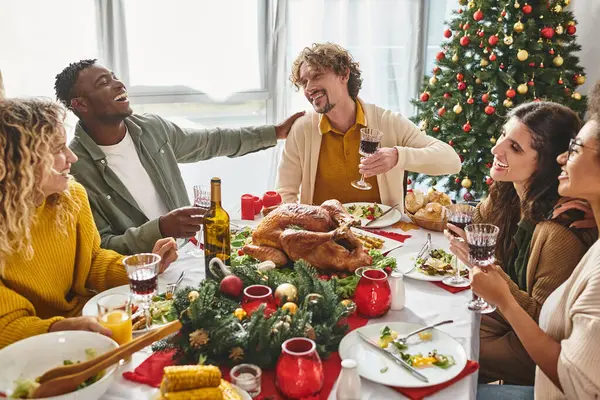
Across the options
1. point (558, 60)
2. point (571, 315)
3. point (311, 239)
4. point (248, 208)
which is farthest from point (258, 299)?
point (558, 60)

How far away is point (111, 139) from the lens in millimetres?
2477

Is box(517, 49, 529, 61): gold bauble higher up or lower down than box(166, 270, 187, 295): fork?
higher up

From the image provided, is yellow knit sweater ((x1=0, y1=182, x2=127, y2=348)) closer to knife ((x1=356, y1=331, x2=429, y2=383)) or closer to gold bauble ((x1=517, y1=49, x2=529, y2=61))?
knife ((x1=356, y1=331, x2=429, y2=383))

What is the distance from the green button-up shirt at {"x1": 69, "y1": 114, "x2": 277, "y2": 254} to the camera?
2.12 m

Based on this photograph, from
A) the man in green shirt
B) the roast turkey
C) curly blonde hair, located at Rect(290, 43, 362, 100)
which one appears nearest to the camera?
the roast turkey

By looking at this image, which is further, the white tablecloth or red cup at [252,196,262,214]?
red cup at [252,196,262,214]

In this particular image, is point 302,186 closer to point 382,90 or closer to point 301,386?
point 301,386

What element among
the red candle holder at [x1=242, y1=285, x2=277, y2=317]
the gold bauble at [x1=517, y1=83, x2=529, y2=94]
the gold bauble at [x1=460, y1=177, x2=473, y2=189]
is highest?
the gold bauble at [x1=517, y1=83, x2=529, y2=94]

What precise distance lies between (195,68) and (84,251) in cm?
270

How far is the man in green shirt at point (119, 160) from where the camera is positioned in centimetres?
227

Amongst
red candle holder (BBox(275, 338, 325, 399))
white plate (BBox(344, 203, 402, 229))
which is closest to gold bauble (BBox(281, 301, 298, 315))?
red candle holder (BBox(275, 338, 325, 399))

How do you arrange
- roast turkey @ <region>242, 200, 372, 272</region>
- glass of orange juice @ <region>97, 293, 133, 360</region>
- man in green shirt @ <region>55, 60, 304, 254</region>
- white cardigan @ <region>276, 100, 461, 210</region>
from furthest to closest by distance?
white cardigan @ <region>276, 100, 461, 210</region>
man in green shirt @ <region>55, 60, 304, 254</region>
roast turkey @ <region>242, 200, 372, 272</region>
glass of orange juice @ <region>97, 293, 133, 360</region>

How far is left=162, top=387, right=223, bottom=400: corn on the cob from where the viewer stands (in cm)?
109

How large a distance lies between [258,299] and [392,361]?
36cm
